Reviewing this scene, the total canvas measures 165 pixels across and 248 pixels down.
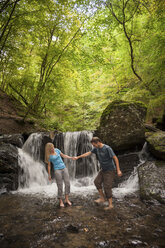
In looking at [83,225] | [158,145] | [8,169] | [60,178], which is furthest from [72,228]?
[158,145]

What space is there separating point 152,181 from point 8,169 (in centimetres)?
572

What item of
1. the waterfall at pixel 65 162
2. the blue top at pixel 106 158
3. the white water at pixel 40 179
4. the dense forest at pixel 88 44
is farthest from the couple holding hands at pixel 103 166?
the dense forest at pixel 88 44

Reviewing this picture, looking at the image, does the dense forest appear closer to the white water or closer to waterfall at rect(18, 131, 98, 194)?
waterfall at rect(18, 131, 98, 194)

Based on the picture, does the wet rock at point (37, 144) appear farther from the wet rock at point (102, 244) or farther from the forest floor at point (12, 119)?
the wet rock at point (102, 244)

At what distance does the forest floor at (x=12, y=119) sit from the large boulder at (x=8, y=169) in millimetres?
3599

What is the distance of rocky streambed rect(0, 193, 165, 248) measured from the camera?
2.25m

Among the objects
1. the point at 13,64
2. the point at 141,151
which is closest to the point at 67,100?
the point at 13,64

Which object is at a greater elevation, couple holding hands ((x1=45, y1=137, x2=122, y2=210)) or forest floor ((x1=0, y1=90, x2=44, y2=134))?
forest floor ((x1=0, y1=90, x2=44, y2=134))

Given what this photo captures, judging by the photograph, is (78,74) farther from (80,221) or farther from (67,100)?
(80,221)

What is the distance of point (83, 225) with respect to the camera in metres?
2.80

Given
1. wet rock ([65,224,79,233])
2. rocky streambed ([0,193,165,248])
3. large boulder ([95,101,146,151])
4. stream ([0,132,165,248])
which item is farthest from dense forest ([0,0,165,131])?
wet rock ([65,224,79,233])

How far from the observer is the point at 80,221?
9.76 feet

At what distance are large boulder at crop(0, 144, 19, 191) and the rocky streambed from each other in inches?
80.3

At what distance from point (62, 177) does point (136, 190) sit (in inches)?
111
